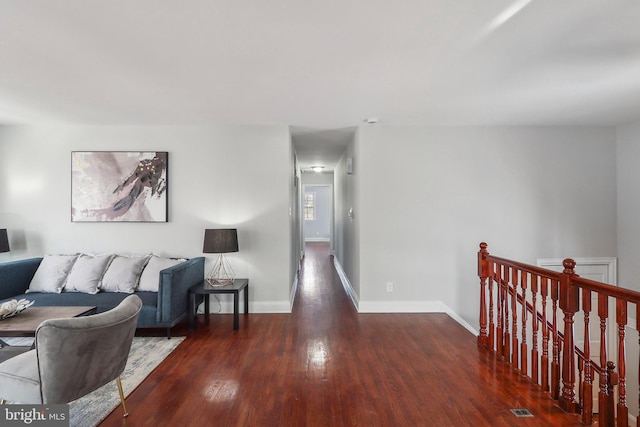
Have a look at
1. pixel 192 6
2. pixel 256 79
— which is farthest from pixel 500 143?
pixel 192 6

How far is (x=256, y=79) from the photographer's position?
2.67 meters

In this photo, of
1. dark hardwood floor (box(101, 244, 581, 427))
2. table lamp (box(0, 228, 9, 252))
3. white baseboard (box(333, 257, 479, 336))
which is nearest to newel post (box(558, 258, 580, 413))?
dark hardwood floor (box(101, 244, 581, 427))

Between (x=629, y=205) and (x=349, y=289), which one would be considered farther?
(x=349, y=289)

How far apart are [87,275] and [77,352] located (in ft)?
7.07

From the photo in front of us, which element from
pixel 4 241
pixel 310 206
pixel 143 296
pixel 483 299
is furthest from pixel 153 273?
pixel 310 206

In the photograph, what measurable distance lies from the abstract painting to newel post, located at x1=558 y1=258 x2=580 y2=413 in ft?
13.9

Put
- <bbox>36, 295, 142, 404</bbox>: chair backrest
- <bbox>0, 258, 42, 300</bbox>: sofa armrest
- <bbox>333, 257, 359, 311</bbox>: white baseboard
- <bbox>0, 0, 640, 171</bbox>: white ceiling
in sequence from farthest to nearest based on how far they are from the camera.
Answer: <bbox>333, 257, 359, 311</bbox>: white baseboard < <bbox>0, 258, 42, 300</bbox>: sofa armrest < <bbox>0, 0, 640, 171</bbox>: white ceiling < <bbox>36, 295, 142, 404</bbox>: chair backrest

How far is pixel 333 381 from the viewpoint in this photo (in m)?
2.39

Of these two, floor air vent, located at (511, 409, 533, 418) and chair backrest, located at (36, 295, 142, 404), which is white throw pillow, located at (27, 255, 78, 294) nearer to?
chair backrest, located at (36, 295, 142, 404)

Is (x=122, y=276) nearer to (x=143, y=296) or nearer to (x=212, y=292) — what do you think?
(x=143, y=296)

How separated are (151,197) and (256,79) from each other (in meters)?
2.34

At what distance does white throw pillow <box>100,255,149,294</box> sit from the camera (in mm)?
3376

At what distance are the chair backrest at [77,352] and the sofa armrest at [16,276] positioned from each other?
8.18 feet

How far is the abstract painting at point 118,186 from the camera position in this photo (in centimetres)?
398
